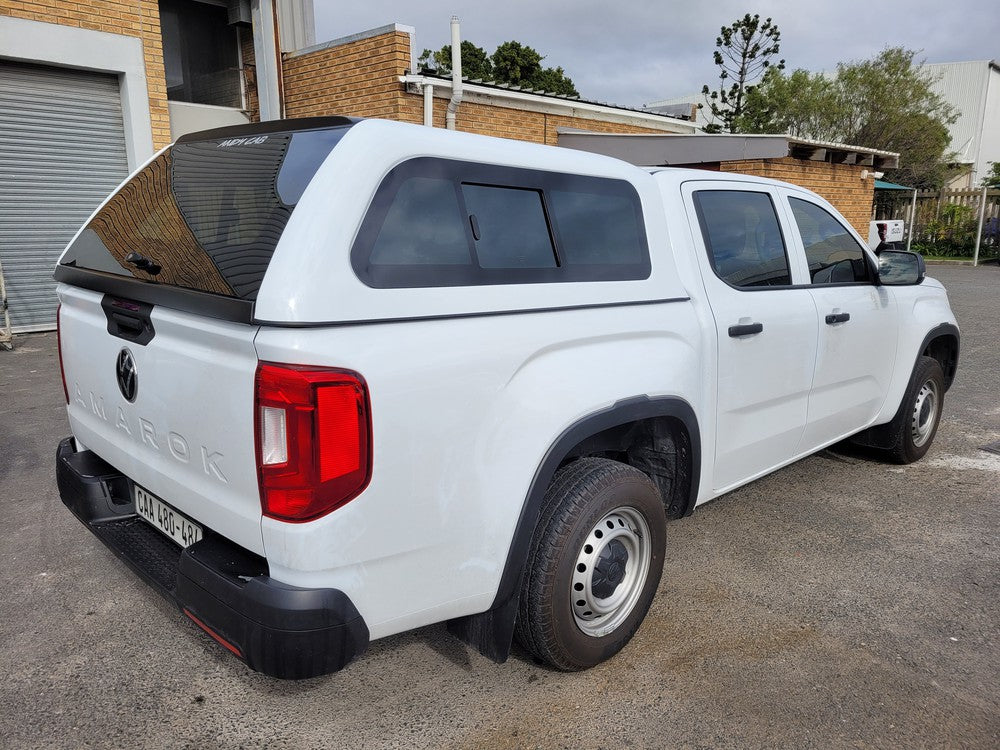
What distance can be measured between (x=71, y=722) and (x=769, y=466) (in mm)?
3057

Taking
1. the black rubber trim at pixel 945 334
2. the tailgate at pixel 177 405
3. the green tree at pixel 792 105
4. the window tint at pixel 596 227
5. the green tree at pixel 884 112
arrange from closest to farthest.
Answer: the tailgate at pixel 177 405 → the window tint at pixel 596 227 → the black rubber trim at pixel 945 334 → the green tree at pixel 884 112 → the green tree at pixel 792 105

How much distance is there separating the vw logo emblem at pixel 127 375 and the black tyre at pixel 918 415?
433 centimetres

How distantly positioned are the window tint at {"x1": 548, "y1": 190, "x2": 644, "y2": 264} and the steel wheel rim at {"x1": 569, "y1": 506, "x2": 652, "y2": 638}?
36.1 inches

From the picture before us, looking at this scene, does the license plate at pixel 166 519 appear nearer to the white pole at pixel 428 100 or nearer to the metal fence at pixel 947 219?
the white pole at pixel 428 100

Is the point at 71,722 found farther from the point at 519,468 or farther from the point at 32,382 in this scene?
the point at 32,382

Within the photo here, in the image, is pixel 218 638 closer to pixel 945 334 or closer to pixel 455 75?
pixel 945 334

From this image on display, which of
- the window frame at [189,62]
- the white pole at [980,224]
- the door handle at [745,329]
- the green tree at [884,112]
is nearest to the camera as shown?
the door handle at [745,329]

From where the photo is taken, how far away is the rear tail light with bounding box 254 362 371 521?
6.21ft

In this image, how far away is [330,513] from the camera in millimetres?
1964

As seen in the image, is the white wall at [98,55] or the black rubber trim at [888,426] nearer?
the black rubber trim at [888,426]

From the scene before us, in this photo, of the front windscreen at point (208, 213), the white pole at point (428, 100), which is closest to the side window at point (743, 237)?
the front windscreen at point (208, 213)

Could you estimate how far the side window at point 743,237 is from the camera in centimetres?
331

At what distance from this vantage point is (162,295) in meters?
2.27

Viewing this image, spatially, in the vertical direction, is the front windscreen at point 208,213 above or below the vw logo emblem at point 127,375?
above
